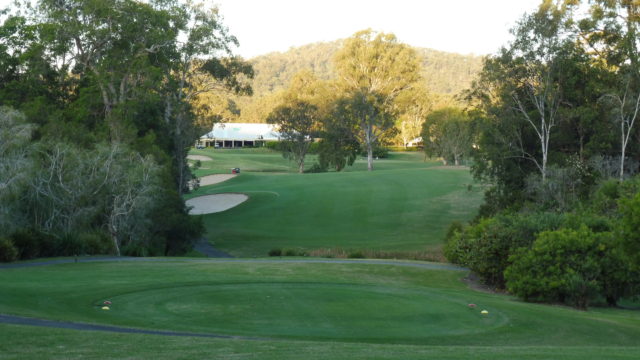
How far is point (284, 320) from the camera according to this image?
1556 cm

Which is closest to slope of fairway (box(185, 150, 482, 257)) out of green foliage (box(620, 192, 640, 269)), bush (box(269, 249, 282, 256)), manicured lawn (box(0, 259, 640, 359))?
bush (box(269, 249, 282, 256))

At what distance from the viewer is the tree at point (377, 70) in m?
89.7

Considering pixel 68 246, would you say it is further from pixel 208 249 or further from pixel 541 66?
pixel 541 66

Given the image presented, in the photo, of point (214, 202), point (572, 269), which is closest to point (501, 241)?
point (572, 269)

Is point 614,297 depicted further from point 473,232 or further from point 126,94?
point 126,94

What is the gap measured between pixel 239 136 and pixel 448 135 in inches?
2457

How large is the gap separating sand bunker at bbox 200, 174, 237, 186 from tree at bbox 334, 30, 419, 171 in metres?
18.5

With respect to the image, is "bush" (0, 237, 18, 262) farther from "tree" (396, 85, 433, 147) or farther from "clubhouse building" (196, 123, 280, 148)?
"clubhouse building" (196, 123, 280, 148)

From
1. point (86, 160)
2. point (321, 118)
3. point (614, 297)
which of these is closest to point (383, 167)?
point (321, 118)

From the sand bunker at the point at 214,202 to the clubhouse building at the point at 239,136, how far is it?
74968 millimetres

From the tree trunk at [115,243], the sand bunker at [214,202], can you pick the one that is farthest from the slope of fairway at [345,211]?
the tree trunk at [115,243]

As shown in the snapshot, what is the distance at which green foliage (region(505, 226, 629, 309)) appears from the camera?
73.0ft

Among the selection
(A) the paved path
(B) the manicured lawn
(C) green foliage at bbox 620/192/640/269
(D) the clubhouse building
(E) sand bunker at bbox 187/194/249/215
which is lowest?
(A) the paved path

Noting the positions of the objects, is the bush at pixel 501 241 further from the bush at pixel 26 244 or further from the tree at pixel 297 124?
the tree at pixel 297 124
